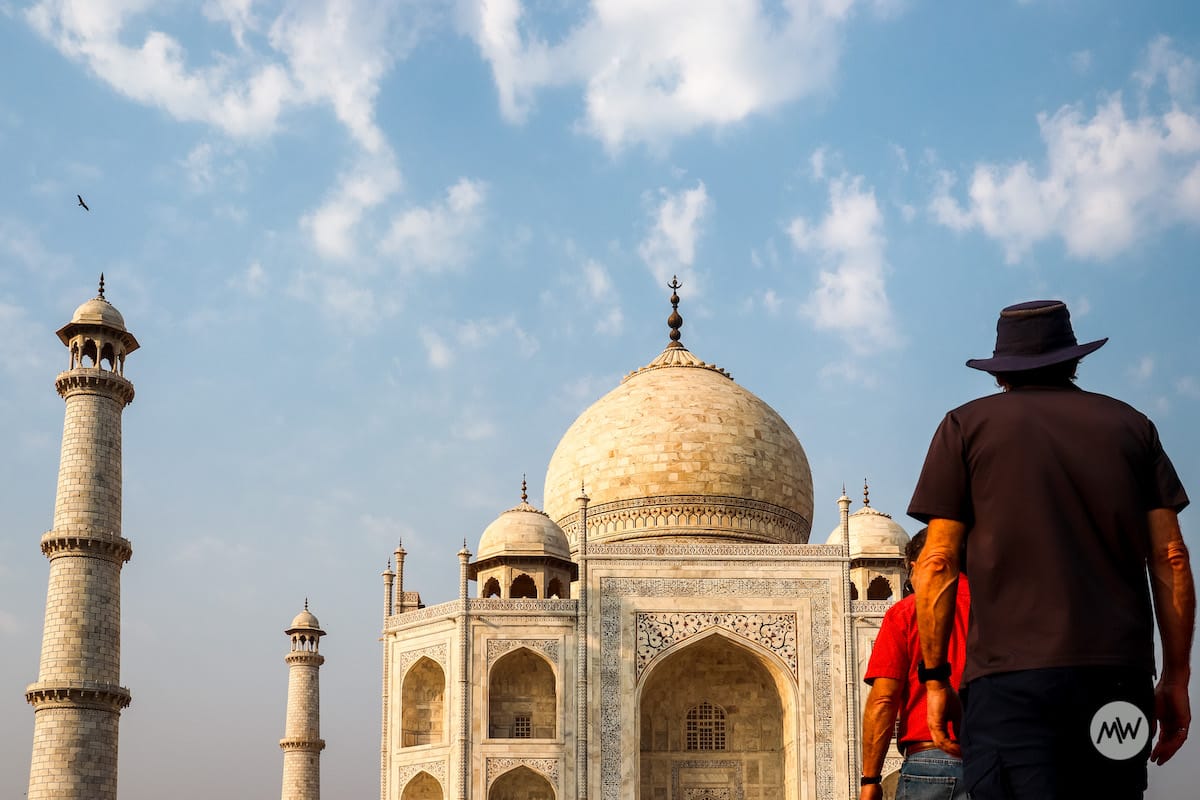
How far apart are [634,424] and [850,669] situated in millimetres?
6588

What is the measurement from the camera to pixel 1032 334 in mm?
3609

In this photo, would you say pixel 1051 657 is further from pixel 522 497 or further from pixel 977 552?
pixel 522 497

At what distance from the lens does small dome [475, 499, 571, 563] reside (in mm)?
25688

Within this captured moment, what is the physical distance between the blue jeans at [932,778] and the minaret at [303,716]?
3074 cm

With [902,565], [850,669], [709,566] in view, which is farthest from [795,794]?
[902,565]

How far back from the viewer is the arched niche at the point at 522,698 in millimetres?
23734

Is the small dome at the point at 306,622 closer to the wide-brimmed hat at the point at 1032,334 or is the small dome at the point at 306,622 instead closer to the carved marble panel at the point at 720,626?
the carved marble panel at the point at 720,626

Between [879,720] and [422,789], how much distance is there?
20269 mm

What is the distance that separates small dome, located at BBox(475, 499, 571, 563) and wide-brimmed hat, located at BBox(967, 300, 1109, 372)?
2220 cm

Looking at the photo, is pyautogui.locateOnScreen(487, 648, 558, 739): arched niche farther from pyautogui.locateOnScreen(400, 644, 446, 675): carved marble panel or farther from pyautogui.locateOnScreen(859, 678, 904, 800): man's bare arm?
pyautogui.locateOnScreen(859, 678, 904, 800): man's bare arm

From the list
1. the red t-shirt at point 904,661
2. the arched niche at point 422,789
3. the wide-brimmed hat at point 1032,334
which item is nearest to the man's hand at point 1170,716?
the wide-brimmed hat at point 1032,334

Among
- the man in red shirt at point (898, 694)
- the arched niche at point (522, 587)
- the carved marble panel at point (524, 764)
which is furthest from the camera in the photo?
the arched niche at point (522, 587)

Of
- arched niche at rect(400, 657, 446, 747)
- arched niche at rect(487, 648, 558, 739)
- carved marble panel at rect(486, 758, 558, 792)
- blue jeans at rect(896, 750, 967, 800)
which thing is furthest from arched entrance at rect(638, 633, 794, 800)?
blue jeans at rect(896, 750, 967, 800)

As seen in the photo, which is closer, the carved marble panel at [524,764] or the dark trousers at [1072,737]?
the dark trousers at [1072,737]
